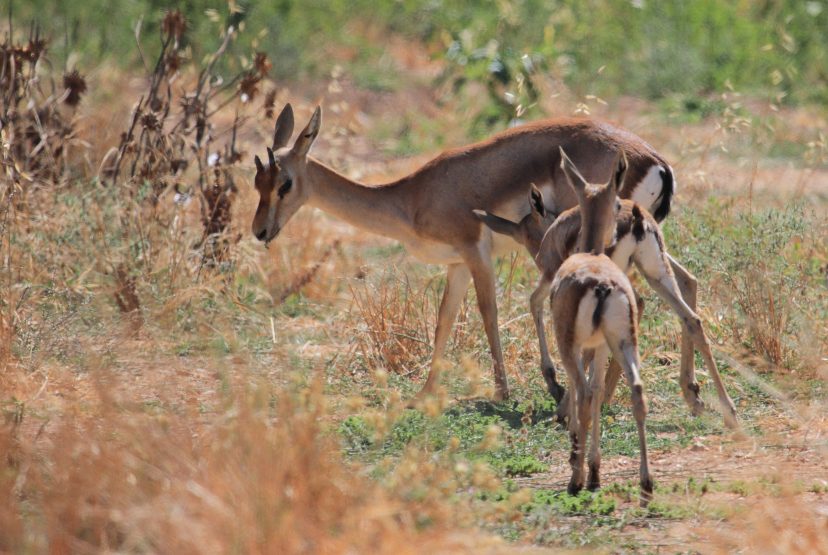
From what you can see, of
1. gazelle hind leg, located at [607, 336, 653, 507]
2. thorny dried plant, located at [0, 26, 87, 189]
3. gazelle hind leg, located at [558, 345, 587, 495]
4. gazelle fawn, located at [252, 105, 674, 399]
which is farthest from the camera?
thorny dried plant, located at [0, 26, 87, 189]

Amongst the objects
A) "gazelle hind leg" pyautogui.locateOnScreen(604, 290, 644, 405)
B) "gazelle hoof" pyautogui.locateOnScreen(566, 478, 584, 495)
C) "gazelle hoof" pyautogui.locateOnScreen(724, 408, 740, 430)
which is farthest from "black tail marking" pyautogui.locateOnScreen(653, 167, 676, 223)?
"gazelle hoof" pyautogui.locateOnScreen(566, 478, 584, 495)

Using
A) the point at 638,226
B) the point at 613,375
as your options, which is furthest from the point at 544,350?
the point at 638,226

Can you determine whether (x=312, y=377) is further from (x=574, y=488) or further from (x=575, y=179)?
(x=574, y=488)

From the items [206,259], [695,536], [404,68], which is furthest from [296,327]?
[404,68]

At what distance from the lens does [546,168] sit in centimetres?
773

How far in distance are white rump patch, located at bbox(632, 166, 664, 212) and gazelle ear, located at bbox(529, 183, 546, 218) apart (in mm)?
523

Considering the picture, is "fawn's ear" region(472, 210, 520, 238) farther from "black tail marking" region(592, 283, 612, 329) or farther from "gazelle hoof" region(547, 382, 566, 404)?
"black tail marking" region(592, 283, 612, 329)

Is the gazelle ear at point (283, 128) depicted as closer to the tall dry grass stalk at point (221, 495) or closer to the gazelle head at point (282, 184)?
the gazelle head at point (282, 184)

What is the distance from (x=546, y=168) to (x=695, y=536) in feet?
10.1

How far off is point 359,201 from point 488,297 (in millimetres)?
1201

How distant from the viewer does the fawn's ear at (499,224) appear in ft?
24.9

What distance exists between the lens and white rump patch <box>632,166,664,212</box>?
7.36 meters

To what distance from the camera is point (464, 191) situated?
8047 millimetres

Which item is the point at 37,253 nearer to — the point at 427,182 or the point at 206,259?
the point at 206,259
